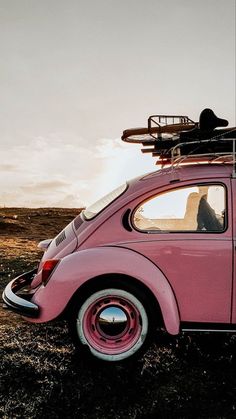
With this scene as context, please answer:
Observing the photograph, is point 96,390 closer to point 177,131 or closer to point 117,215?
point 117,215

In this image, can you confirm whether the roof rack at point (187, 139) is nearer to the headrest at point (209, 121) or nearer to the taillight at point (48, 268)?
the headrest at point (209, 121)

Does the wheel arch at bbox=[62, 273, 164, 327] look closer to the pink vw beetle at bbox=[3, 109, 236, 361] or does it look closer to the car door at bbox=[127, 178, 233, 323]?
the pink vw beetle at bbox=[3, 109, 236, 361]

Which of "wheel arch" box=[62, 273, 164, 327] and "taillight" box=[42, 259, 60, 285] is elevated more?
"taillight" box=[42, 259, 60, 285]

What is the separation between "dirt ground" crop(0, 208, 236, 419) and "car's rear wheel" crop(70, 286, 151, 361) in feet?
0.53

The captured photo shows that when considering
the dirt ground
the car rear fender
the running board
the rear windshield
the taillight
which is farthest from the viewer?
the rear windshield

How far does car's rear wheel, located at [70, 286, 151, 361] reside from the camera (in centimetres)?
423

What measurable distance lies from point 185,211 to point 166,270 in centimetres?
66

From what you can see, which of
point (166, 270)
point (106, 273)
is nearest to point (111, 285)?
point (106, 273)

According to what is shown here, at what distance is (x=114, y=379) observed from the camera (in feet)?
13.1

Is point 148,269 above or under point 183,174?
under

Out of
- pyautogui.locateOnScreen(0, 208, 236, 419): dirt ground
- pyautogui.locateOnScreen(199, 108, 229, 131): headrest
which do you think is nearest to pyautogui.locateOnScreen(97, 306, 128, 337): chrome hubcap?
pyautogui.locateOnScreen(0, 208, 236, 419): dirt ground

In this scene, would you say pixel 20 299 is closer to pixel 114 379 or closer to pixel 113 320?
pixel 113 320

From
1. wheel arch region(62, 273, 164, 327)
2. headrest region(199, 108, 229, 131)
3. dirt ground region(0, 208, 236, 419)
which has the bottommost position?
dirt ground region(0, 208, 236, 419)

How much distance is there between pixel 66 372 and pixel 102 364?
0.35 metres
